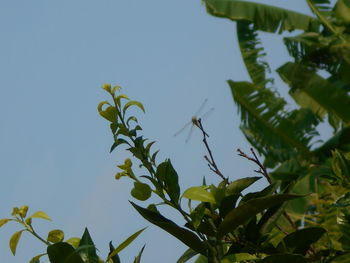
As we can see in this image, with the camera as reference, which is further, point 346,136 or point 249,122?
point 249,122

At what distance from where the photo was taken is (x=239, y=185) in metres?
0.76

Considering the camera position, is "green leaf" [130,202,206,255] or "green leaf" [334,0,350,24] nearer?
"green leaf" [130,202,206,255]

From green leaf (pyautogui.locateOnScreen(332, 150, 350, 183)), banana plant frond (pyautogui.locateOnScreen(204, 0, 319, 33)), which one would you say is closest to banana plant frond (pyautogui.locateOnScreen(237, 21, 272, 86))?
banana plant frond (pyautogui.locateOnScreen(204, 0, 319, 33))

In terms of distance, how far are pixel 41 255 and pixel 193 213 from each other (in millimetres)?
183

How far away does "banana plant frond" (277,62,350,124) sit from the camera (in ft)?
21.1

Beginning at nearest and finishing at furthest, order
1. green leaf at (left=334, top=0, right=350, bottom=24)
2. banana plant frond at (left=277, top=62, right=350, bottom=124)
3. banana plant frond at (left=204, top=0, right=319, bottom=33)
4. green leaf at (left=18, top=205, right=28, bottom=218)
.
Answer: green leaf at (left=18, top=205, right=28, bottom=218)
banana plant frond at (left=277, top=62, right=350, bottom=124)
green leaf at (left=334, top=0, right=350, bottom=24)
banana plant frond at (left=204, top=0, right=319, bottom=33)

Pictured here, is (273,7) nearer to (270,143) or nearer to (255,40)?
(255,40)

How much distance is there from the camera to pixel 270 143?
23.7 ft

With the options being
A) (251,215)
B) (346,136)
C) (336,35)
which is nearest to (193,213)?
(251,215)

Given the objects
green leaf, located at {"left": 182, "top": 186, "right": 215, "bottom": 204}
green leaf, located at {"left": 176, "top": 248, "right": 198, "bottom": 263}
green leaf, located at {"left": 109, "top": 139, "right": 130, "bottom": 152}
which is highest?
green leaf, located at {"left": 109, "top": 139, "right": 130, "bottom": 152}

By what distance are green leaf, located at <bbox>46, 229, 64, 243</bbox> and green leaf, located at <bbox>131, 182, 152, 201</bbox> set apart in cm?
10

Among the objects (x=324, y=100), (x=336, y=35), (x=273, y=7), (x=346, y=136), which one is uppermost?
(x=273, y=7)

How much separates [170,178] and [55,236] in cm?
17

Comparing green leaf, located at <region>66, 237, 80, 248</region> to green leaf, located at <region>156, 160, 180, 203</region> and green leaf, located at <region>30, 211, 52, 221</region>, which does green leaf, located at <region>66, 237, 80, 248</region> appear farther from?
green leaf, located at <region>156, 160, 180, 203</region>
